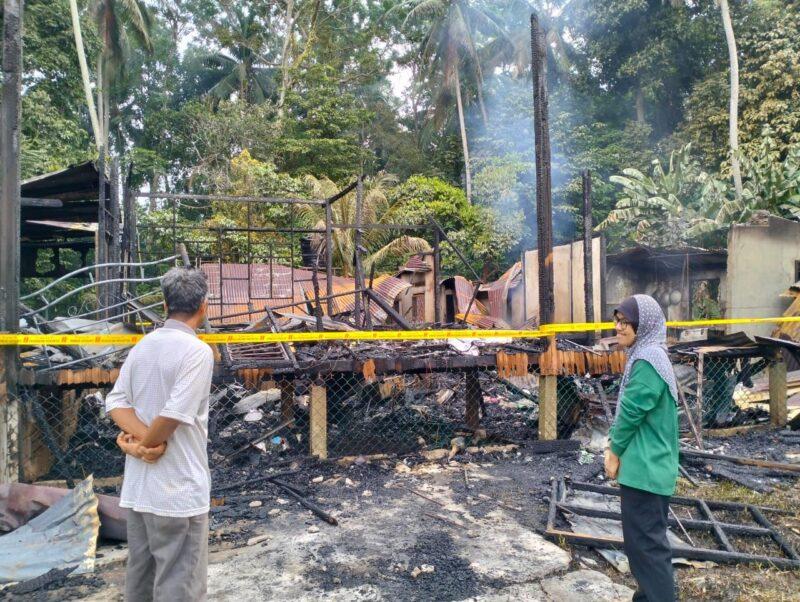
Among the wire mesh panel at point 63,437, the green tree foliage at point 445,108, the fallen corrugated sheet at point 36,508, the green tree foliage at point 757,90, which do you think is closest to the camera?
the fallen corrugated sheet at point 36,508

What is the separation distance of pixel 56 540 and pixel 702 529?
4.17 meters

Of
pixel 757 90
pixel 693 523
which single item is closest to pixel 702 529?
pixel 693 523

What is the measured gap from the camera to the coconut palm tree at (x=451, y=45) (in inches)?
1043

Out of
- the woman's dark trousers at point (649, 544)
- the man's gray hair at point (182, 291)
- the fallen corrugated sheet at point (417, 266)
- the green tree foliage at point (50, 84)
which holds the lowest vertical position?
the woman's dark trousers at point (649, 544)

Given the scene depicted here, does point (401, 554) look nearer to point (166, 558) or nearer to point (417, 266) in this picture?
point (166, 558)

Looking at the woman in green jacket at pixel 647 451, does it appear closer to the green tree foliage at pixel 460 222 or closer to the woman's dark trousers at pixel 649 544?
the woman's dark trousers at pixel 649 544

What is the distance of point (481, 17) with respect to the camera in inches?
1104

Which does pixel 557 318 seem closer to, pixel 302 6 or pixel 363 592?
pixel 363 592

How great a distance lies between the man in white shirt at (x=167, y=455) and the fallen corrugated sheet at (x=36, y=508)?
158cm

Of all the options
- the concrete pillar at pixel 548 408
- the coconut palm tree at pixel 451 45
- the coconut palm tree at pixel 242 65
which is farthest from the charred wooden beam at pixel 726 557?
the coconut palm tree at pixel 242 65

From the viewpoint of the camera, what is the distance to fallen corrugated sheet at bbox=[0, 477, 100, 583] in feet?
11.0

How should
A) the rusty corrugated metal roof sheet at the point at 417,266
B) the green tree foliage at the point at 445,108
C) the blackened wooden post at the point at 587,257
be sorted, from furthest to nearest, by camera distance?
the green tree foliage at the point at 445,108 → the rusty corrugated metal roof sheet at the point at 417,266 → the blackened wooden post at the point at 587,257

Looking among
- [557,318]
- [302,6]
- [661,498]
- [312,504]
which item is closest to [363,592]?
[312,504]

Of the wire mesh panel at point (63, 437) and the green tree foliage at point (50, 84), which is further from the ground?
the green tree foliage at point (50, 84)
